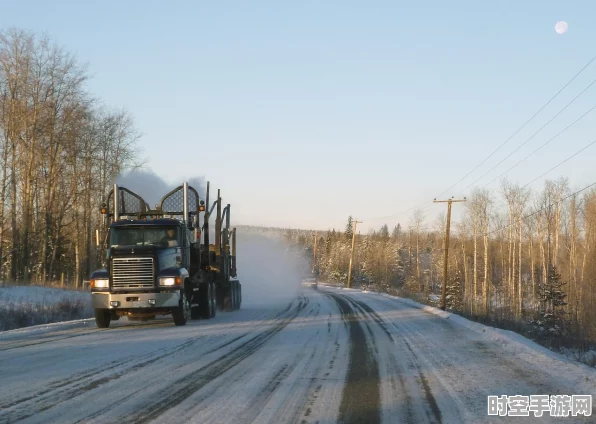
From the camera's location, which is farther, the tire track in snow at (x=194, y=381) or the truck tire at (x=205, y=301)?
→ the truck tire at (x=205, y=301)

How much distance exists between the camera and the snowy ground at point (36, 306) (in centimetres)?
1894

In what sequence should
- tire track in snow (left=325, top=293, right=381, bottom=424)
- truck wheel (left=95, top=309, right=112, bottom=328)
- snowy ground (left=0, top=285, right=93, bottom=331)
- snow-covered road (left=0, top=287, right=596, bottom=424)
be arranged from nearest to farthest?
tire track in snow (left=325, top=293, right=381, bottom=424), snow-covered road (left=0, top=287, right=596, bottom=424), truck wheel (left=95, top=309, right=112, bottom=328), snowy ground (left=0, top=285, right=93, bottom=331)

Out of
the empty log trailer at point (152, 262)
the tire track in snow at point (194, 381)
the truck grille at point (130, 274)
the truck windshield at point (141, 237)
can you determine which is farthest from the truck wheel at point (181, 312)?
the tire track in snow at point (194, 381)

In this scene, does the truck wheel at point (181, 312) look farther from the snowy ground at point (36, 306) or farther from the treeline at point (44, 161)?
the treeline at point (44, 161)

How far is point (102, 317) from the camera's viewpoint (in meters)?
16.5

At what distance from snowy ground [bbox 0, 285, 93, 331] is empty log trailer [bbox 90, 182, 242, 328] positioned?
12.4 ft

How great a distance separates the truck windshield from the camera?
17000 millimetres

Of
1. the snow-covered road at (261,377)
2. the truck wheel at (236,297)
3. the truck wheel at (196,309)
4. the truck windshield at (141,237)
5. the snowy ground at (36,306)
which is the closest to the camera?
the snow-covered road at (261,377)

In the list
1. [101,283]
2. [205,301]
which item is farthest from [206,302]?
[101,283]

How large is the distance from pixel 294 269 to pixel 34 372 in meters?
51.9

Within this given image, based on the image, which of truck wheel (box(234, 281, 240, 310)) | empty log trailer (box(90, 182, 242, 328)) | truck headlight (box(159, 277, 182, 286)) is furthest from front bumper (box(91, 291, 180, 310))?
truck wheel (box(234, 281, 240, 310))

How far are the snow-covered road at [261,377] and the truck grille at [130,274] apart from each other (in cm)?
143

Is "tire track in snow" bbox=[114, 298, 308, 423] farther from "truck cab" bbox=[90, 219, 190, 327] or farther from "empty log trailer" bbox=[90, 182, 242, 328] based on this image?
"empty log trailer" bbox=[90, 182, 242, 328]

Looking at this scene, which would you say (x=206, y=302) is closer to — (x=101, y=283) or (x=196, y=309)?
(x=196, y=309)
